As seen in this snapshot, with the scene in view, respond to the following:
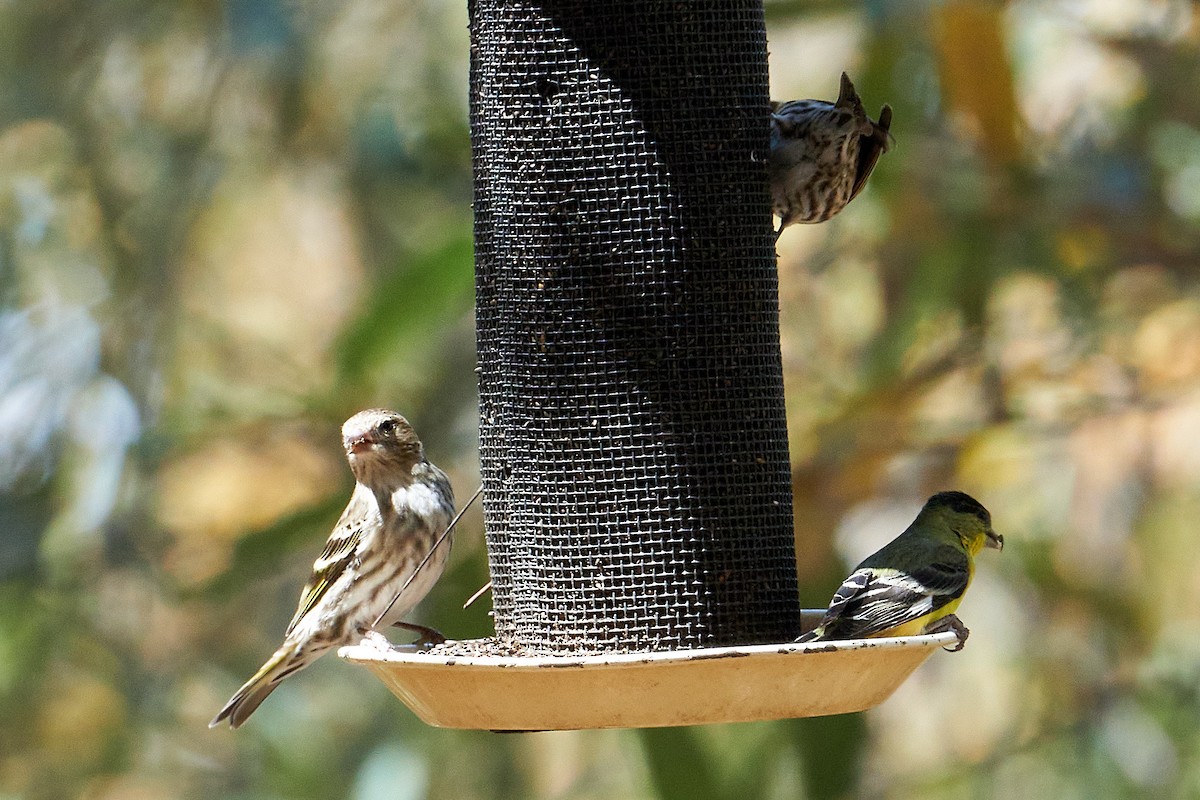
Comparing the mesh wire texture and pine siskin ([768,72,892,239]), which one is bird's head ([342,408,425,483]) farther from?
pine siskin ([768,72,892,239])

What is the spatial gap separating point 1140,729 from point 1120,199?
10.5 ft

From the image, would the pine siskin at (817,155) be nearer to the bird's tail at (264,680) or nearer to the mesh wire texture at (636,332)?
the mesh wire texture at (636,332)

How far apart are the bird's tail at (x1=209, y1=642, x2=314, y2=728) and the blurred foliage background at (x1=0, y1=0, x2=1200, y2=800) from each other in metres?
2.71

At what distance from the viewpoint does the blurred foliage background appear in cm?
861

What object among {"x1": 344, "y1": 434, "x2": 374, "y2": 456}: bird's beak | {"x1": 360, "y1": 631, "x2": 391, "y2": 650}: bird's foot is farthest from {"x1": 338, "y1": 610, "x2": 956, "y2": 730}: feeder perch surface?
{"x1": 344, "y1": 434, "x2": 374, "y2": 456}: bird's beak

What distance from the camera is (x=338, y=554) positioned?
5293 millimetres

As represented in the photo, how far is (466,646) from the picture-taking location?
436 cm

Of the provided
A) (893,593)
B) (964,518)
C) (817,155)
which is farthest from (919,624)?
(817,155)

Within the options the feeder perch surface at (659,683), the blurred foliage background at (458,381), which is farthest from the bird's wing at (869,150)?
the blurred foliage background at (458,381)

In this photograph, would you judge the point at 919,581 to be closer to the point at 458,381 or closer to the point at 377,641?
the point at 377,641

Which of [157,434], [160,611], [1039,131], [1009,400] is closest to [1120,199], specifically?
[1039,131]

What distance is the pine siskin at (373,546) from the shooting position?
5.18 metres

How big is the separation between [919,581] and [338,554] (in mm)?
2042

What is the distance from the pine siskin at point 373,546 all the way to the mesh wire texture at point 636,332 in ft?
3.04
